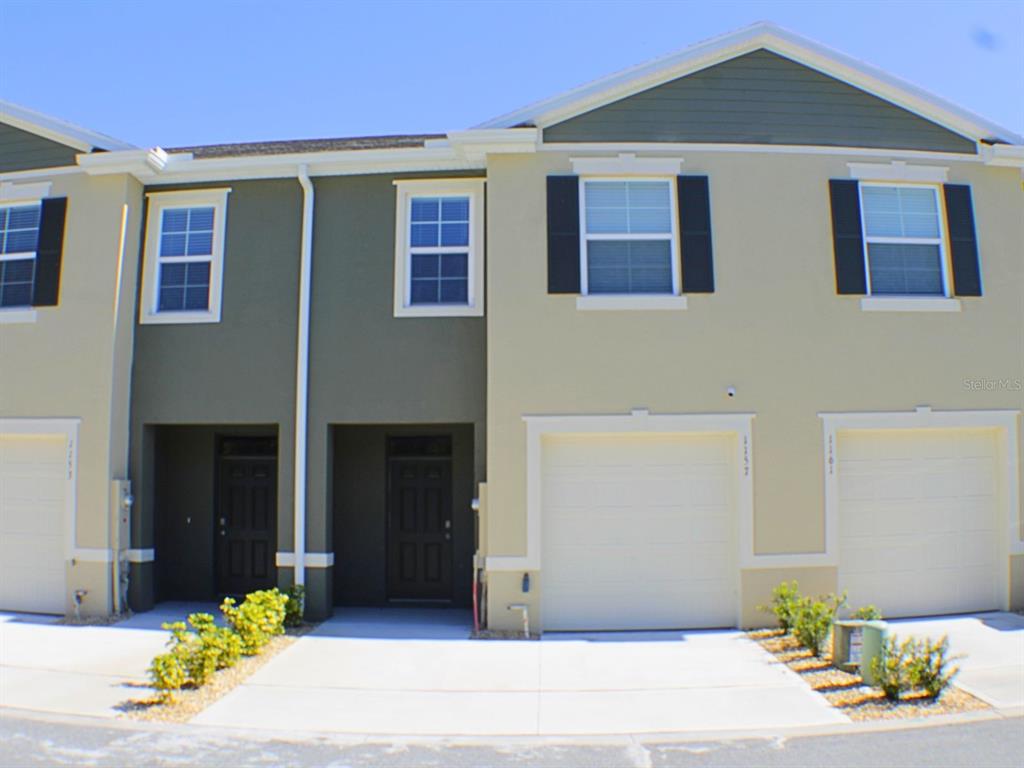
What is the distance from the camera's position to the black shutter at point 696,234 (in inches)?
383

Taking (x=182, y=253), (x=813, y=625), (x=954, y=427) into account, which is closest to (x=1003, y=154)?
(x=954, y=427)

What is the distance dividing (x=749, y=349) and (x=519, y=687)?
492cm

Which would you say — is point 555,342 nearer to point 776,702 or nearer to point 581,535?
point 581,535

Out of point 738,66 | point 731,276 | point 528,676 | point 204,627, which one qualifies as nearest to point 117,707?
point 204,627

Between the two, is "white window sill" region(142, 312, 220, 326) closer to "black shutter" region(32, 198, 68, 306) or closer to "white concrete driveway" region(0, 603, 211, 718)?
"black shutter" region(32, 198, 68, 306)

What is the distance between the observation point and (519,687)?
7.43 meters

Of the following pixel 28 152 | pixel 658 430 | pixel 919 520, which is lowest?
pixel 919 520

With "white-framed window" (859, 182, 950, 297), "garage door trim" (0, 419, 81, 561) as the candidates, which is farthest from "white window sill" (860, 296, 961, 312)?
"garage door trim" (0, 419, 81, 561)

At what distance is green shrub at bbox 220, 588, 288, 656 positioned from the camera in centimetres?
832

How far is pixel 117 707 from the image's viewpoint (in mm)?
6914

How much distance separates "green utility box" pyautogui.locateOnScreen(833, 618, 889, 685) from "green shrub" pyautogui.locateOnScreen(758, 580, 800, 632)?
96cm

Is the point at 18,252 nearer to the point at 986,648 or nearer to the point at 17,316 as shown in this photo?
the point at 17,316

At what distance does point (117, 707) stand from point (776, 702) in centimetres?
580

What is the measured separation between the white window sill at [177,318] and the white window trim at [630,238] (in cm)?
496
